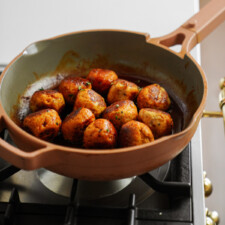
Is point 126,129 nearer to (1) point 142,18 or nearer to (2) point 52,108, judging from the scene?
Result: (2) point 52,108

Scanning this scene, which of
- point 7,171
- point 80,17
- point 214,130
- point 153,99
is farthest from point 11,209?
point 214,130

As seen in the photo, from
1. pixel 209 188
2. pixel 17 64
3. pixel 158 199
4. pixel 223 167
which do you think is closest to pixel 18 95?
pixel 17 64

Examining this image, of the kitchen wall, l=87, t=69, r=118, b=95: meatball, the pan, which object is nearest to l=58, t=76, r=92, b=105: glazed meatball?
l=87, t=69, r=118, b=95: meatball

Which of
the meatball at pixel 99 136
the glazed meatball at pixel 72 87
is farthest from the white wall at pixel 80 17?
the meatball at pixel 99 136

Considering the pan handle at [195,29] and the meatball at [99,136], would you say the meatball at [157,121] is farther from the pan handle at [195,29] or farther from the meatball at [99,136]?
the pan handle at [195,29]

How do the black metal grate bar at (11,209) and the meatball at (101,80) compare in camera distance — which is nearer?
the black metal grate bar at (11,209)

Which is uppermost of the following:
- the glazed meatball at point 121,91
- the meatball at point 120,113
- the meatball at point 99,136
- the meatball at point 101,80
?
the meatball at point 101,80

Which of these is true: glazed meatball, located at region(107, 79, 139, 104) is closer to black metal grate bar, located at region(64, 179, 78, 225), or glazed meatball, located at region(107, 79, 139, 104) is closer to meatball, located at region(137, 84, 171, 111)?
meatball, located at region(137, 84, 171, 111)
